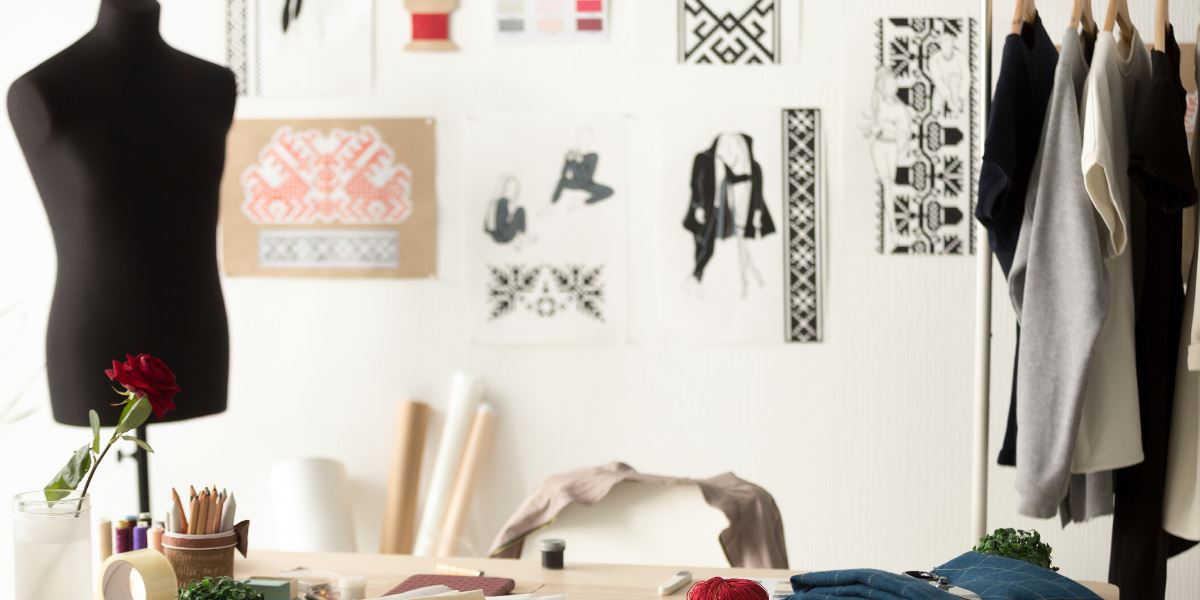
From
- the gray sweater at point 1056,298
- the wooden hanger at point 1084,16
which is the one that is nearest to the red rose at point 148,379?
the gray sweater at point 1056,298

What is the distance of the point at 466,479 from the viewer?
10.5 ft

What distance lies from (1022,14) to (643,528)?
4.28ft

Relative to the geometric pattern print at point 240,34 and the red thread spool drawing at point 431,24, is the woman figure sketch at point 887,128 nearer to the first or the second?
the red thread spool drawing at point 431,24

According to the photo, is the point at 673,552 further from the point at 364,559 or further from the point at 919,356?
the point at 919,356

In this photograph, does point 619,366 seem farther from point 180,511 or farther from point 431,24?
point 180,511

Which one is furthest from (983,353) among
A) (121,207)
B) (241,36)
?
(241,36)

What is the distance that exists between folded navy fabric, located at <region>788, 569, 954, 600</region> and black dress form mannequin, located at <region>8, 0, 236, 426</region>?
1623 mm

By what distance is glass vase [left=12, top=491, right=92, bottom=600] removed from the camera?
55.2 inches

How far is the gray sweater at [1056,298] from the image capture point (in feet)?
7.27

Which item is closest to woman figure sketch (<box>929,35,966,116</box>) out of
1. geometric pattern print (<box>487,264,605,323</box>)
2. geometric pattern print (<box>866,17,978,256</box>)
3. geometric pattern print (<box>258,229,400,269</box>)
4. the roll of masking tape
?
geometric pattern print (<box>866,17,978,256</box>)

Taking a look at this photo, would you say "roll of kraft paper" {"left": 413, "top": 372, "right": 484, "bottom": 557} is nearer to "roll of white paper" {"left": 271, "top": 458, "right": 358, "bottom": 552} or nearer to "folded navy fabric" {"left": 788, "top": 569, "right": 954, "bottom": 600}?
"roll of white paper" {"left": 271, "top": 458, "right": 358, "bottom": 552}

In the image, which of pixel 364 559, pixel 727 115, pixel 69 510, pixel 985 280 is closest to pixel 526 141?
pixel 727 115

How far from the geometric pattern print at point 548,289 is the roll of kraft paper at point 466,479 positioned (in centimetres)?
30

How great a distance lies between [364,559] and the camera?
1983mm
